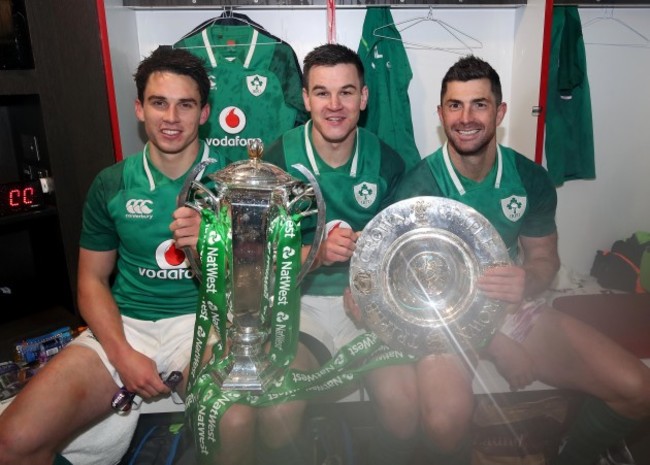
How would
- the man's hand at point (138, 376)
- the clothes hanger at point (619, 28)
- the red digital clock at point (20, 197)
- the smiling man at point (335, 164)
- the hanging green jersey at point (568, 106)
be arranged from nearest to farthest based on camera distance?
the man's hand at point (138, 376) → the smiling man at point (335, 164) → the red digital clock at point (20, 197) → the hanging green jersey at point (568, 106) → the clothes hanger at point (619, 28)

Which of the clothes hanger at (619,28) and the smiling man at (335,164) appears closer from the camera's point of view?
the smiling man at (335,164)

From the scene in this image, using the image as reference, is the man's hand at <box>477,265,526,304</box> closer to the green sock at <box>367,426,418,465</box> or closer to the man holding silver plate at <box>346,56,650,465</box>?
the man holding silver plate at <box>346,56,650,465</box>

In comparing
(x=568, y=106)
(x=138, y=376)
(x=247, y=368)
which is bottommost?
(x=138, y=376)

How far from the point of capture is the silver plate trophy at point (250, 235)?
1274 millimetres

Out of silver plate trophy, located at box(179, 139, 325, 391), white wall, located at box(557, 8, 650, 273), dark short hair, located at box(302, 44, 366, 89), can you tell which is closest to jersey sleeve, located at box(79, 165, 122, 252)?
silver plate trophy, located at box(179, 139, 325, 391)

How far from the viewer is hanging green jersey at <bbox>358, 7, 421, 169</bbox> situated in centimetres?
242

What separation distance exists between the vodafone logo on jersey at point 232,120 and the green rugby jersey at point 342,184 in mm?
589

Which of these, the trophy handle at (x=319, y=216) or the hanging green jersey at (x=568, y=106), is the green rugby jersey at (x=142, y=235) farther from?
the hanging green jersey at (x=568, y=106)

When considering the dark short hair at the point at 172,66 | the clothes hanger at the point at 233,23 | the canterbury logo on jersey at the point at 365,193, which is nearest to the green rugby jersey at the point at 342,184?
the canterbury logo on jersey at the point at 365,193

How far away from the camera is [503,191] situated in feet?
5.65

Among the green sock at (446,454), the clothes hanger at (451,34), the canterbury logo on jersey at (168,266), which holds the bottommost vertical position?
the green sock at (446,454)

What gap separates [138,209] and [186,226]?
32 centimetres

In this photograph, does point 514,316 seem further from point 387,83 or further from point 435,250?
point 387,83

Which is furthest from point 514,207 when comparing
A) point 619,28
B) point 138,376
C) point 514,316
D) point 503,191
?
point 619,28
